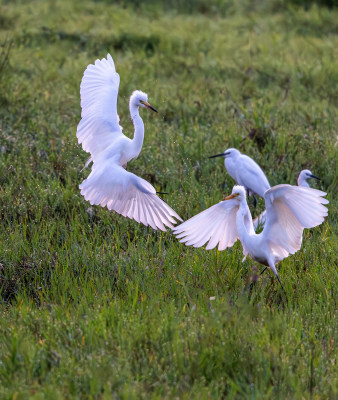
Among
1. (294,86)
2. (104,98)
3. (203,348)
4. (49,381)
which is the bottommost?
(49,381)

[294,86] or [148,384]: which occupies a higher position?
[294,86]

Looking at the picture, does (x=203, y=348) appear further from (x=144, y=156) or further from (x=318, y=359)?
(x=144, y=156)

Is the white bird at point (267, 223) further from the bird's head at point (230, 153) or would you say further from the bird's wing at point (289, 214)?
the bird's head at point (230, 153)

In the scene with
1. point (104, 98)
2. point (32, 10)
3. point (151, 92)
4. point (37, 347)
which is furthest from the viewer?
point (32, 10)

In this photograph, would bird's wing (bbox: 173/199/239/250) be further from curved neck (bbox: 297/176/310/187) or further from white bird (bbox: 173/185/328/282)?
curved neck (bbox: 297/176/310/187)

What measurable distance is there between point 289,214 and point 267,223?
0.47 ft

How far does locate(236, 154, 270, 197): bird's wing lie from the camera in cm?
530

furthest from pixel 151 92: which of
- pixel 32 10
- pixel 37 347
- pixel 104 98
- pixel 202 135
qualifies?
pixel 37 347

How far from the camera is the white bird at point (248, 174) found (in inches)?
209

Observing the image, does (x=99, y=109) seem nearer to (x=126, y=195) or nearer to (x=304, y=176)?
(x=126, y=195)

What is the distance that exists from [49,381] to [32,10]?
7.94 m

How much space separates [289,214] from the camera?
3.91 m

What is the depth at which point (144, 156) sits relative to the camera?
5.79 m

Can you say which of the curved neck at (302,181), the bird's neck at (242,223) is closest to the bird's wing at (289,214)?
the bird's neck at (242,223)
